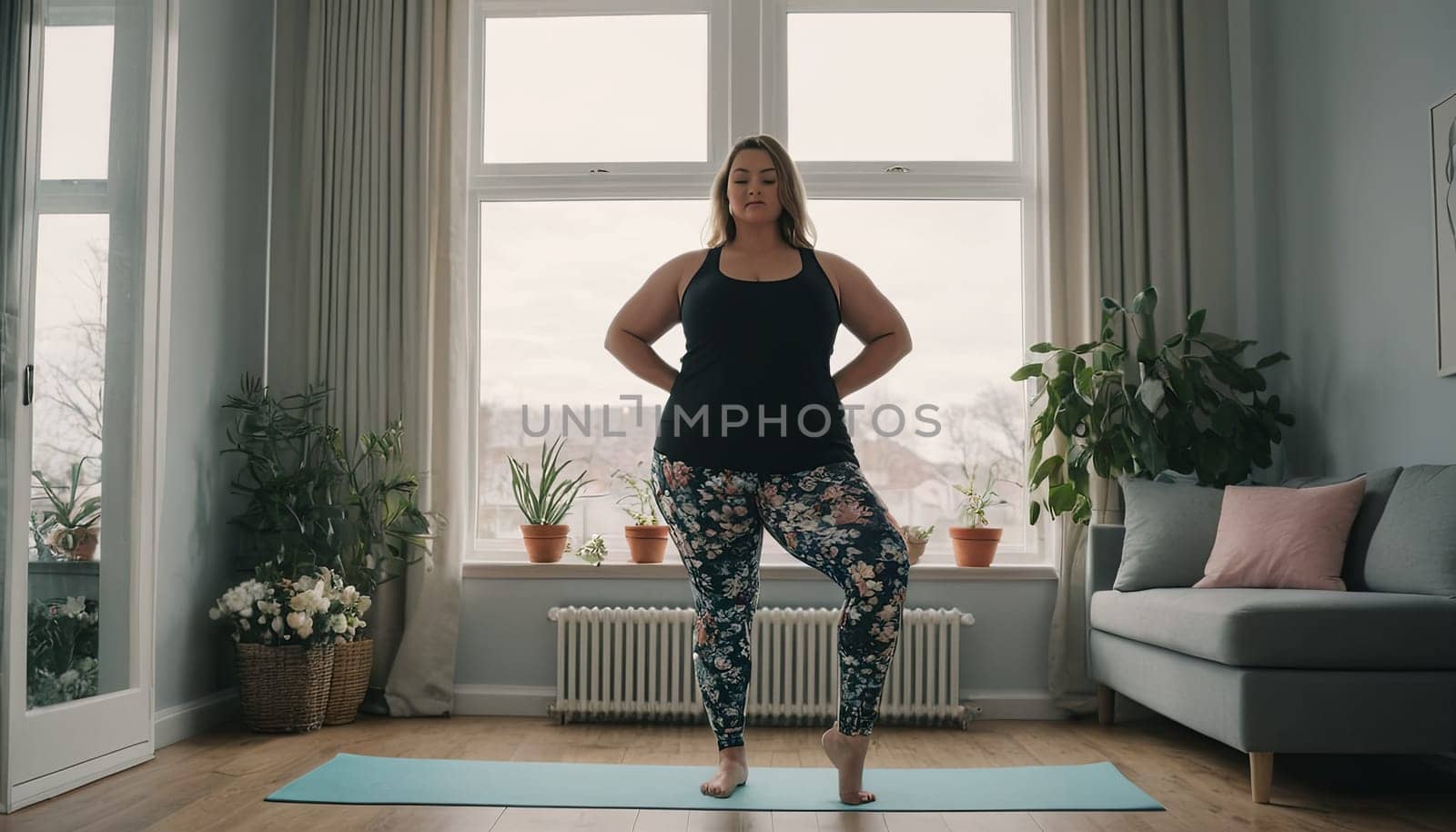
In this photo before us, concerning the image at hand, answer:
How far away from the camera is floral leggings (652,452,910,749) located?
88.4 inches

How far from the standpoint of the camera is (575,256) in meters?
4.09

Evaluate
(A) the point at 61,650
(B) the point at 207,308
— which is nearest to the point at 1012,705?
(A) the point at 61,650

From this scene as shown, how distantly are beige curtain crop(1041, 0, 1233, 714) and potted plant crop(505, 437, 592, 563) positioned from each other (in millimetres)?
1672

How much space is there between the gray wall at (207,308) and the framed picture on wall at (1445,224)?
349 cm

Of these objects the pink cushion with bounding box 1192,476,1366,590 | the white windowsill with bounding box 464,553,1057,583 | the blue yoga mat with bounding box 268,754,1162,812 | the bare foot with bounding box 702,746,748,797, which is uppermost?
the pink cushion with bounding box 1192,476,1366,590

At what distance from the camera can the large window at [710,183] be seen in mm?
3998

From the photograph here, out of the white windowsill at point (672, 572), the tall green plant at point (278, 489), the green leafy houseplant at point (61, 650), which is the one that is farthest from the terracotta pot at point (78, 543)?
the white windowsill at point (672, 572)

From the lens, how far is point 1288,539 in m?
2.93

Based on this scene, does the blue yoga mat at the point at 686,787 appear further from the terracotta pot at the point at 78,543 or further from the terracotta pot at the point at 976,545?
the terracotta pot at the point at 976,545

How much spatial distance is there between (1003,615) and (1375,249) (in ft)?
5.15

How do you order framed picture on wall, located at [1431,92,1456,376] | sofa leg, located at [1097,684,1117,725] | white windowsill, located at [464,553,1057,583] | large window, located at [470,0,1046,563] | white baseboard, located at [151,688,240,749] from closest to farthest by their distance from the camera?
framed picture on wall, located at [1431,92,1456,376], white baseboard, located at [151,688,240,749], sofa leg, located at [1097,684,1117,725], white windowsill, located at [464,553,1057,583], large window, located at [470,0,1046,563]

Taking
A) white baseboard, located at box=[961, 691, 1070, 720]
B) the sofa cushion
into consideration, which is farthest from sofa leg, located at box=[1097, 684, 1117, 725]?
the sofa cushion

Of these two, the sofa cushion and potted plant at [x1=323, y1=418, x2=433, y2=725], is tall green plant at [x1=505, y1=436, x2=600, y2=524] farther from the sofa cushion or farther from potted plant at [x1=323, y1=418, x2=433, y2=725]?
the sofa cushion

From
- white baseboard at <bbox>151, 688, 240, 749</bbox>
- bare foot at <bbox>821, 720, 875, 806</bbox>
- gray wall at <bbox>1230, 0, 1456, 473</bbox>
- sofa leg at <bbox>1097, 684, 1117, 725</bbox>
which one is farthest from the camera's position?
sofa leg at <bbox>1097, 684, 1117, 725</bbox>
